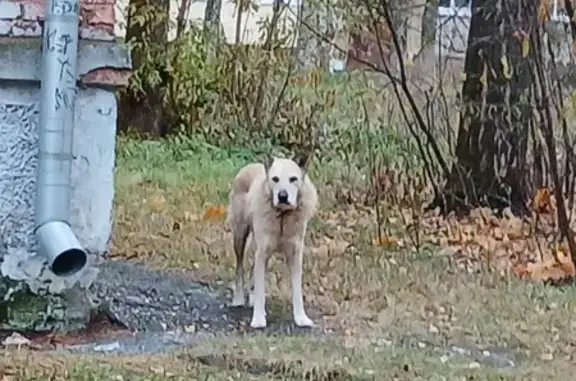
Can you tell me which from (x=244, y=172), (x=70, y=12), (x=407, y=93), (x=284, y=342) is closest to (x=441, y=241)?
(x=407, y=93)

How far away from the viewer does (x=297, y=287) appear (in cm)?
844

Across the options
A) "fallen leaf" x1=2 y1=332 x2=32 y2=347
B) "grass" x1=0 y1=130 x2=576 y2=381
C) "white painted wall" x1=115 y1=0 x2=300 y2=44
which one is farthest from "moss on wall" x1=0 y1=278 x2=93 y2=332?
"white painted wall" x1=115 y1=0 x2=300 y2=44

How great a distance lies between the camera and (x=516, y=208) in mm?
12883

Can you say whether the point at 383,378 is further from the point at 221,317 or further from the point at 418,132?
the point at 418,132

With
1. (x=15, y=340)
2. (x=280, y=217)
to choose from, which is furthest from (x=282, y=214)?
(x=15, y=340)

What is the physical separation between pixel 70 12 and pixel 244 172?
1850 mm

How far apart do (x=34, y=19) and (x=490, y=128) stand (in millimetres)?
6144

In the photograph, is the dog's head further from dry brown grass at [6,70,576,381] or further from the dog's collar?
dry brown grass at [6,70,576,381]

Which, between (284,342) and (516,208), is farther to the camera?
(516,208)

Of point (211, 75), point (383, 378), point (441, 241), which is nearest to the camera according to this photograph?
point (383, 378)

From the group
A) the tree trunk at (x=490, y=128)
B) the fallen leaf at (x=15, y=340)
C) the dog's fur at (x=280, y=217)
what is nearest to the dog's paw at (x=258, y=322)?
the dog's fur at (x=280, y=217)

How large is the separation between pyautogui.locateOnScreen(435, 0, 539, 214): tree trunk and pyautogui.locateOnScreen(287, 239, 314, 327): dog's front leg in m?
4.32

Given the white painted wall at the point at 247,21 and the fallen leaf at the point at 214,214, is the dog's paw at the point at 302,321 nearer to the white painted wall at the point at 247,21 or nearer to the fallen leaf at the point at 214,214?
the fallen leaf at the point at 214,214

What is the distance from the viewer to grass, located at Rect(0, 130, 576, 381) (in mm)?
7113
